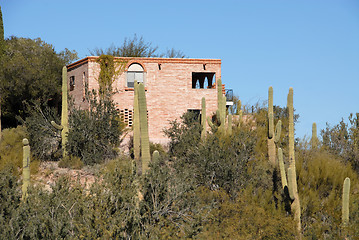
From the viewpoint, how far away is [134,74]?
32656 mm

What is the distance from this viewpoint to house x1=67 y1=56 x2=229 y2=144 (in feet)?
→ 105

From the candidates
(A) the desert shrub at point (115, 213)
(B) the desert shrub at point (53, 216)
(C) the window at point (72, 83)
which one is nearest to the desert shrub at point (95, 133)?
(C) the window at point (72, 83)

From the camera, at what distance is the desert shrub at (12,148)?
24105mm

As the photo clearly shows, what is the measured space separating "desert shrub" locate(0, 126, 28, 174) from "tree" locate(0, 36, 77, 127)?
331cm

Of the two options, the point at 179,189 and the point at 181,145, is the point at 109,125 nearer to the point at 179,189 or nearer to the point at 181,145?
the point at 181,145

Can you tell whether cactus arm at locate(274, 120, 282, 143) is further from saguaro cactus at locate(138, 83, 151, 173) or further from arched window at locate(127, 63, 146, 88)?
arched window at locate(127, 63, 146, 88)

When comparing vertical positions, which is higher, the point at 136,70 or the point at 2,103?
the point at 136,70

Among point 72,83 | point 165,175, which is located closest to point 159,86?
point 72,83

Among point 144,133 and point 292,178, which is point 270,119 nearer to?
point 292,178

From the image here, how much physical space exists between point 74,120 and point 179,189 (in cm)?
1373

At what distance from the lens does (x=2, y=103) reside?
33.3 meters

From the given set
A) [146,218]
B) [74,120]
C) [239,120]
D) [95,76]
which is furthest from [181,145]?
[146,218]

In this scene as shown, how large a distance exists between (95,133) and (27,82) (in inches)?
325

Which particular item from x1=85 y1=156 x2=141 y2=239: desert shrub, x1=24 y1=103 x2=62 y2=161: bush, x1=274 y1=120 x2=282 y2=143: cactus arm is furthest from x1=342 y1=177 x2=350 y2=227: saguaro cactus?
x1=24 y1=103 x2=62 y2=161: bush
